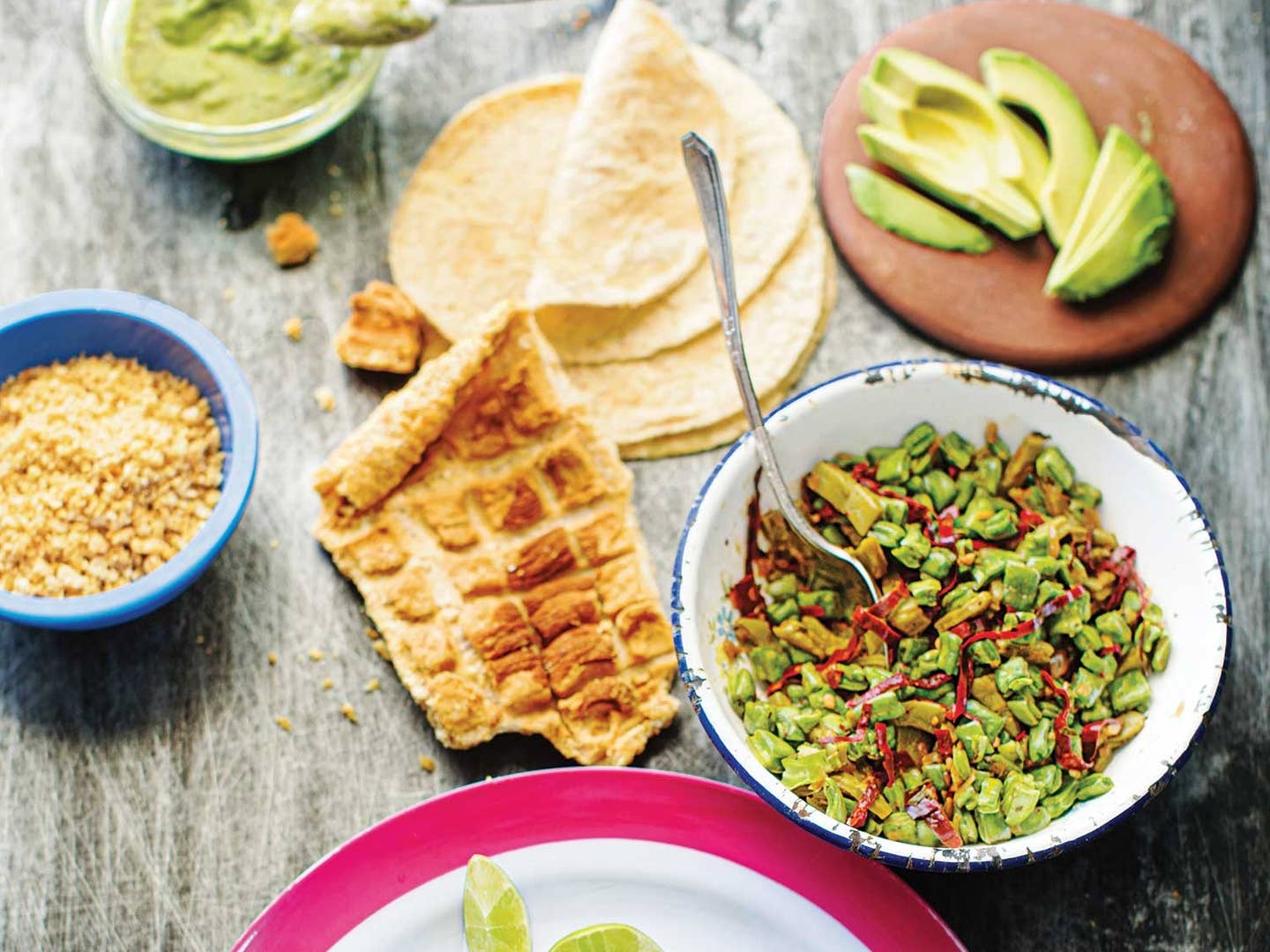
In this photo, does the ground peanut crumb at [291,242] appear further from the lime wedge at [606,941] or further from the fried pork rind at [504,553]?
the lime wedge at [606,941]

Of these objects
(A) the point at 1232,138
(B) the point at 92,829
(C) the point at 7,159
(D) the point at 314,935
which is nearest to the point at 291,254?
(C) the point at 7,159

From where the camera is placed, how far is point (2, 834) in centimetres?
206

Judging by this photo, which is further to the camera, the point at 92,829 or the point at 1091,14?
the point at 1091,14

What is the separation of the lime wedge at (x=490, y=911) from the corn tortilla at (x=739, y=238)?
97 cm

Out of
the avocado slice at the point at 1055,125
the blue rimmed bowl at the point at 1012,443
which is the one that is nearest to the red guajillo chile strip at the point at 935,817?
the blue rimmed bowl at the point at 1012,443

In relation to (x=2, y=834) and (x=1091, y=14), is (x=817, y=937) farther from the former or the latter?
(x=1091, y=14)

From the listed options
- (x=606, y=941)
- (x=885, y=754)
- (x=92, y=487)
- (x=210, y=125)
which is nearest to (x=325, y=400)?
(x=92, y=487)

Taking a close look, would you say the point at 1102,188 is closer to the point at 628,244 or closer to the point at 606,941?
the point at 628,244

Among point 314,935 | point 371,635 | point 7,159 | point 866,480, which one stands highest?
point 866,480

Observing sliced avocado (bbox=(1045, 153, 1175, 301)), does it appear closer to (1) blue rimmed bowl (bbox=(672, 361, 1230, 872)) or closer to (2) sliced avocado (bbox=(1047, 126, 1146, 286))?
(2) sliced avocado (bbox=(1047, 126, 1146, 286))

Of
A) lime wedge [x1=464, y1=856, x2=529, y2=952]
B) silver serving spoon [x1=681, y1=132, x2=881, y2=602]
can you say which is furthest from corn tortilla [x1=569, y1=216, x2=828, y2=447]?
lime wedge [x1=464, y1=856, x2=529, y2=952]

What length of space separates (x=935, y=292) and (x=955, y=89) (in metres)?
0.41

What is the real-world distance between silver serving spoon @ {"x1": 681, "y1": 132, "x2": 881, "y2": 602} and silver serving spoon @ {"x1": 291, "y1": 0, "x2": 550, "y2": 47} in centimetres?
75

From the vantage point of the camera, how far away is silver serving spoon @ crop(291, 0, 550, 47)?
86.1 inches
